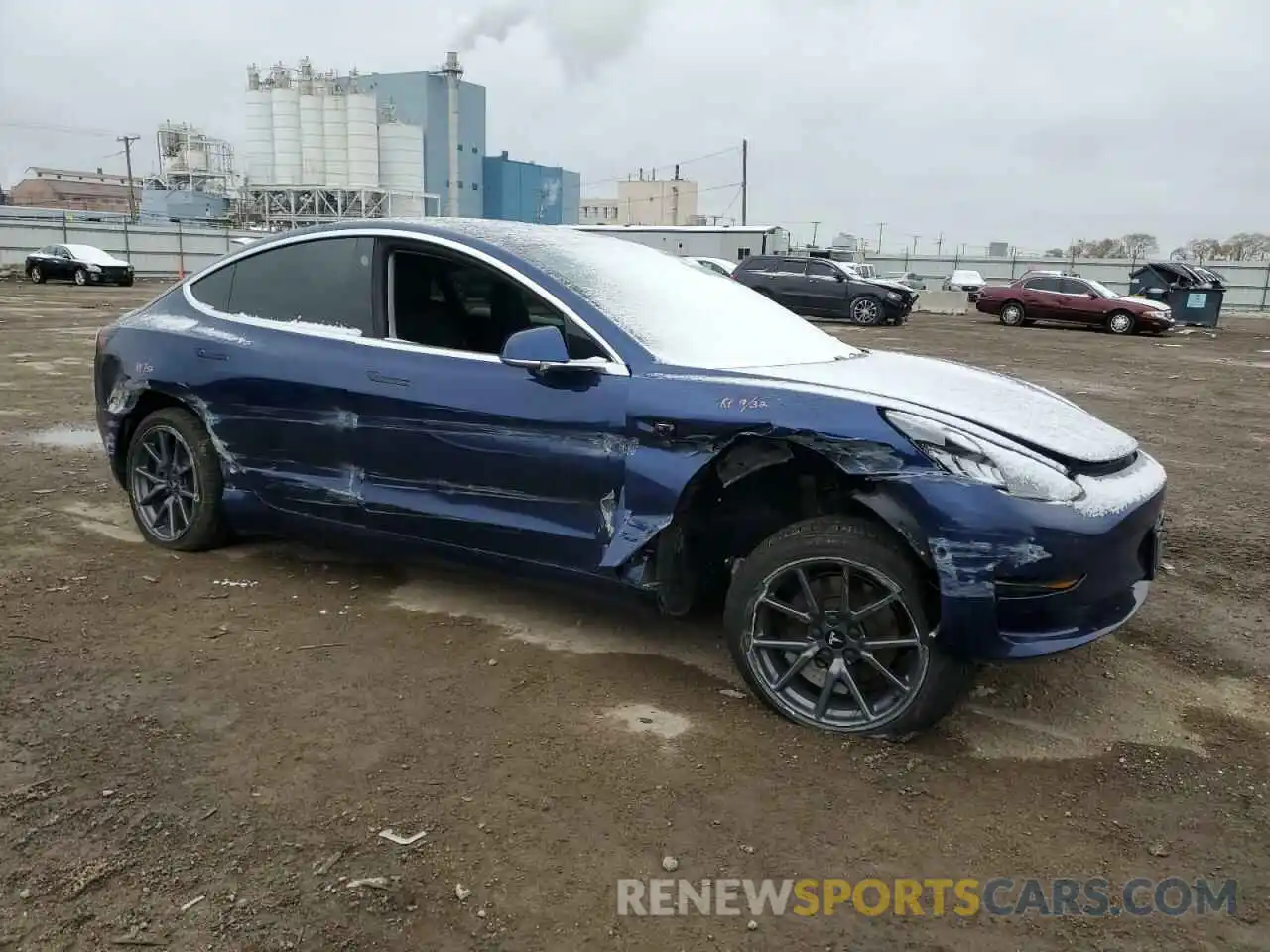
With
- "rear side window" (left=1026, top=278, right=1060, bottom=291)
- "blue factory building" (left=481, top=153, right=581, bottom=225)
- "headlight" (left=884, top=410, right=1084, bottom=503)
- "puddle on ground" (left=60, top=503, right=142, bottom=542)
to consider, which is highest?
"blue factory building" (left=481, top=153, right=581, bottom=225)

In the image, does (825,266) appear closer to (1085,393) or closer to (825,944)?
(1085,393)

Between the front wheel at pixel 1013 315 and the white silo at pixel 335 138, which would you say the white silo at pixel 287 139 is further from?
the front wheel at pixel 1013 315

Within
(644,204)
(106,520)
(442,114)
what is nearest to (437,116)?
(442,114)

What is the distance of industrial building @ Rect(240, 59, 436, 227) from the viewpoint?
2603 inches

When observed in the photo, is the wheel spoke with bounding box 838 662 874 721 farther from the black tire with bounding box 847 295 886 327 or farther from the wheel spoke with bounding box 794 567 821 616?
the black tire with bounding box 847 295 886 327

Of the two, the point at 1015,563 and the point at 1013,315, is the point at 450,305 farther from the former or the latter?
the point at 1013,315

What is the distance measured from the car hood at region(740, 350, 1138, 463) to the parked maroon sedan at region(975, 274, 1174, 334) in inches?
888

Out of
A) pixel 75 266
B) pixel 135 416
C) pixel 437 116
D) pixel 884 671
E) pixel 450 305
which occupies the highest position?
pixel 437 116

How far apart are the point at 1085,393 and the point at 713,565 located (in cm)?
947

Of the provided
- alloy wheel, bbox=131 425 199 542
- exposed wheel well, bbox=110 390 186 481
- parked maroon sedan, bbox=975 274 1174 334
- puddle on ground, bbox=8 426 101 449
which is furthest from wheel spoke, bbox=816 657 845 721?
parked maroon sedan, bbox=975 274 1174 334

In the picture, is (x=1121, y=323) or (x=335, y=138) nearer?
(x=1121, y=323)

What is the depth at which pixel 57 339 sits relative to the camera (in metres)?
14.6

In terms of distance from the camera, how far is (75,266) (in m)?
30.4

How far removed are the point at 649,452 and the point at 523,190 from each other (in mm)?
79177
